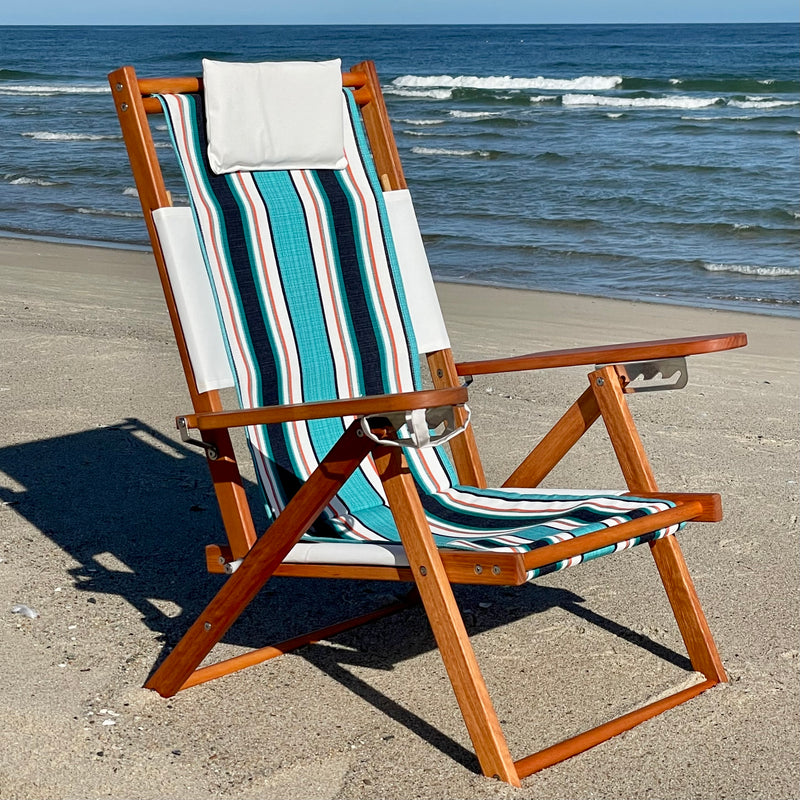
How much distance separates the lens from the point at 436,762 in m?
2.12

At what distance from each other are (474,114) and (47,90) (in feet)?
44.1

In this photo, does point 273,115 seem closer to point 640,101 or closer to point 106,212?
point 106,212

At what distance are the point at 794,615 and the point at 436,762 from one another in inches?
45.2

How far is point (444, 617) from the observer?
201cm

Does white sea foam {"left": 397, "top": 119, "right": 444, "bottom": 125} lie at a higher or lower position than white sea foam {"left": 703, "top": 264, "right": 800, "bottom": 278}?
lower

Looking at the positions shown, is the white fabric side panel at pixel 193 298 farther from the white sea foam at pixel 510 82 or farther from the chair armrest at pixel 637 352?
the white sea foam at pixel 510 82

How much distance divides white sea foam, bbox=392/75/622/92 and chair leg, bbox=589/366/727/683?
26.6m

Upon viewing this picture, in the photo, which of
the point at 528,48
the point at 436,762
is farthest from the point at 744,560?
the point at 528,48

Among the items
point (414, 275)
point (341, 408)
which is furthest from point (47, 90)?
point (341, 408)

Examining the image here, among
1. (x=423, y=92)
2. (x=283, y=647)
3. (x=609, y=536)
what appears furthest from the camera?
(x=423, y=92)

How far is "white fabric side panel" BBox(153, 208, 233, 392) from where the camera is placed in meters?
2.47

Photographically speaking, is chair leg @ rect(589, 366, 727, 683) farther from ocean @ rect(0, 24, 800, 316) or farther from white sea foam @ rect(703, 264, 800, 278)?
white sea foam @ rect(703, 264, 800, 278)

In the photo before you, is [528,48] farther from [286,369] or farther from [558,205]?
[286,369]

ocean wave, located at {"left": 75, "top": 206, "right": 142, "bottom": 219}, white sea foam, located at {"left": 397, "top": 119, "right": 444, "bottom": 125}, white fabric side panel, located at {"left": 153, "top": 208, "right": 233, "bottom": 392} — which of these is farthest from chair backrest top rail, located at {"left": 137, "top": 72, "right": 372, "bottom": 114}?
white sea foam, located at {"left": 397, "top": 119, "right": 444, "bottom": 125}
